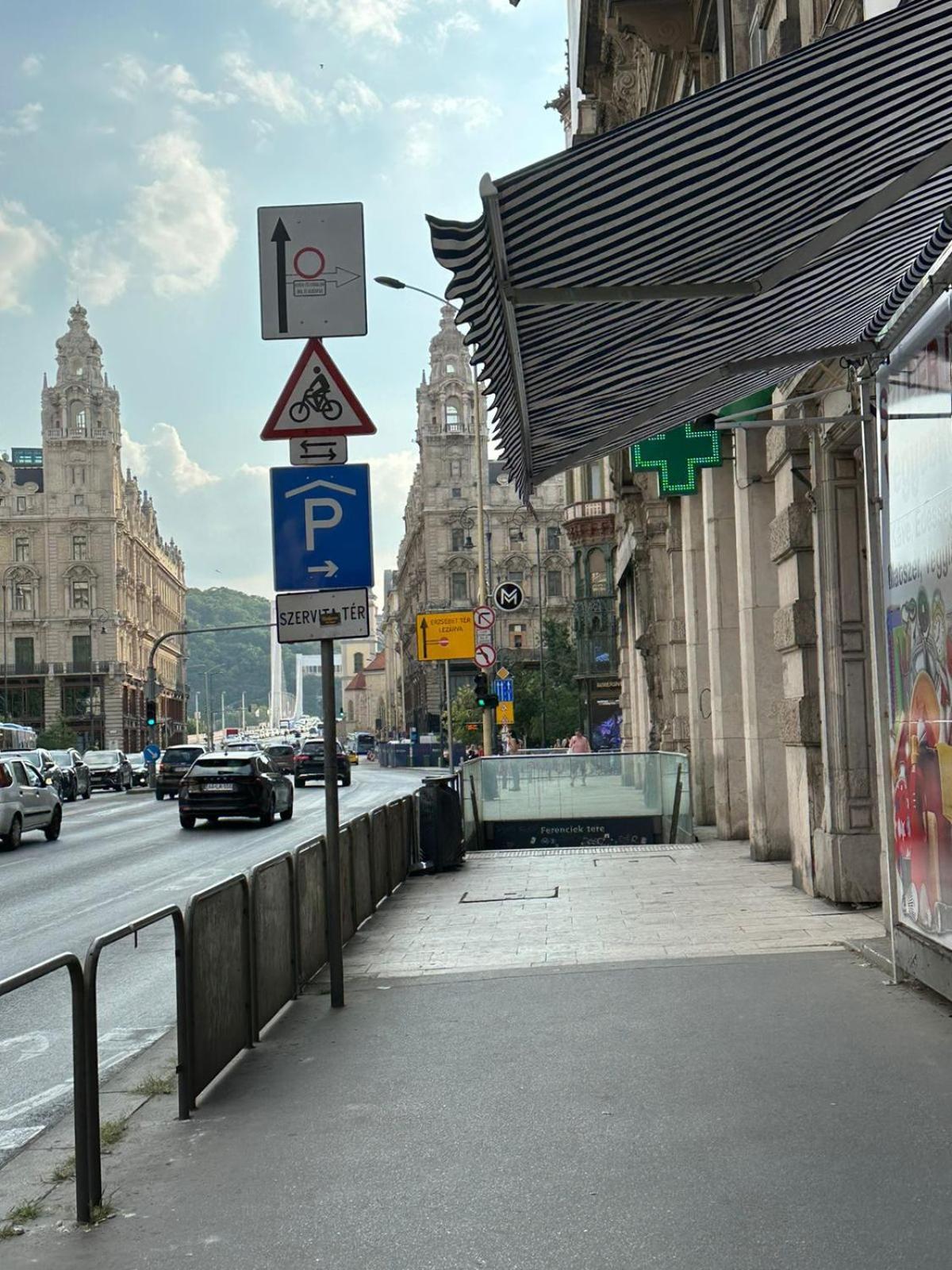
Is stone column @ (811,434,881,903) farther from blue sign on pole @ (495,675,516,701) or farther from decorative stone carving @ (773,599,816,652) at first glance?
blue sign on pole @ (495,675,516,701)

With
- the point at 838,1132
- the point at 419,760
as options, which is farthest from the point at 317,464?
the point at 419,760

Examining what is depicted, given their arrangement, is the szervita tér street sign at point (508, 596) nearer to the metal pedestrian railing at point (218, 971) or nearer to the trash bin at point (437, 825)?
the trash bin at point (437, 825)

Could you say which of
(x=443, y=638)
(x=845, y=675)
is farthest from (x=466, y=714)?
(x=845, y=675)

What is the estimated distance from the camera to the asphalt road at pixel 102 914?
518 centimetres

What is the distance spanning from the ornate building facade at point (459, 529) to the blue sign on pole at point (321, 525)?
3903 inches

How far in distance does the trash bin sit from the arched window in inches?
1844

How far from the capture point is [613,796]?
72.0ft

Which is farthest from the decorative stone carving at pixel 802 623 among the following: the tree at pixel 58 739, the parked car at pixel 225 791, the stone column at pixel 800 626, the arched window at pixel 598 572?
the tree at pixel 58 739

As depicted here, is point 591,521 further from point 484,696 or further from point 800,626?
point 800,626

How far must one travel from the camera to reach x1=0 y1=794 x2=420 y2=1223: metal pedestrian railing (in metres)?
5.19

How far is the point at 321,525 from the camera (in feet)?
29.1

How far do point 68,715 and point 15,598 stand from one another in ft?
37.3

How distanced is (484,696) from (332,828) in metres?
22.3

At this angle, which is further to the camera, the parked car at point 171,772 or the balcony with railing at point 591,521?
the balcony with railing at point 591,521
